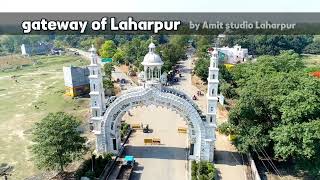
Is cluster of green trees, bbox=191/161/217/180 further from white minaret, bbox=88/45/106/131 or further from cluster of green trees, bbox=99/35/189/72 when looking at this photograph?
cluster of green trees, bbox=99/35/189/72

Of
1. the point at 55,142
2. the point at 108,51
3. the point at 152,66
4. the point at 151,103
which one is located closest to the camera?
the point at 55,142

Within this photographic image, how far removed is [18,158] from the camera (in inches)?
1411

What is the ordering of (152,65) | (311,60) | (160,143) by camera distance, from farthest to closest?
(311,60), (160,143), (152,65)

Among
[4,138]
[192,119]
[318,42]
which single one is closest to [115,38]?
[318,42]

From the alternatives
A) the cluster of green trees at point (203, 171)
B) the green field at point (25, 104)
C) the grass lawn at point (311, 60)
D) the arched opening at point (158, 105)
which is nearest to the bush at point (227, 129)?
the arched opening at point (158, 105)

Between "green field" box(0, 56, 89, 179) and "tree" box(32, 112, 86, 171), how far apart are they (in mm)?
4536

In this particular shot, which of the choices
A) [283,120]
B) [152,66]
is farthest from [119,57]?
[283,120]

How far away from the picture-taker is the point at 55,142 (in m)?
28.8

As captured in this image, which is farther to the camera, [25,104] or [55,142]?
[25,104]

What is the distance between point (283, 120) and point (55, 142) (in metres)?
20.2

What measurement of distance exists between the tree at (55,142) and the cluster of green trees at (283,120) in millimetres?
15778

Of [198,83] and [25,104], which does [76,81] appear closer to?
[25,104]

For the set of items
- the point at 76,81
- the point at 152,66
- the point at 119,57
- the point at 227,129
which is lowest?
the point at 227,129

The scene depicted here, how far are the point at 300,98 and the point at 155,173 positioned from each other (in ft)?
49.0
